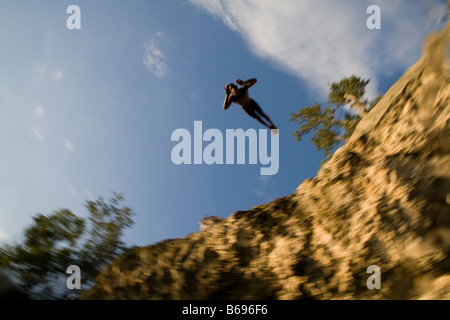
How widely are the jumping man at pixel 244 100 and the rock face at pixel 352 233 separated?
3.13m

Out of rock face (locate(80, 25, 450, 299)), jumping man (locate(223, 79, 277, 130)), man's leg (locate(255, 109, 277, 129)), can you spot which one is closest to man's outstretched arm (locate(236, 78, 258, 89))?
jumping man (locate(223, 79, 277, 130))

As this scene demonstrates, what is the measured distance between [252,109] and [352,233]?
16.5ft

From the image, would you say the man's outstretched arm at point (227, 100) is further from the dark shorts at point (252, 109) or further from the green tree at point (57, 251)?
the green tree at point (57, 251)


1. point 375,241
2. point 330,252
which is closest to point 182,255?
point 330,252

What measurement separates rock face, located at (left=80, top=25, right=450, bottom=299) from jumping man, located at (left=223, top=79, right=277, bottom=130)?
10.3 ft

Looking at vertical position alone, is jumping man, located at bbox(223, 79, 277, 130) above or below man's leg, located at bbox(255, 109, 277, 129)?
above

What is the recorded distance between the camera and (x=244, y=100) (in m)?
8.05

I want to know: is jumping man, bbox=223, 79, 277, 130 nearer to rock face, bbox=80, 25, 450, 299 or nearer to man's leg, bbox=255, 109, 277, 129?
man's leg, bbox=255, 109, 277, 129

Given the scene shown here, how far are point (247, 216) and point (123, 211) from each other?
8.03m

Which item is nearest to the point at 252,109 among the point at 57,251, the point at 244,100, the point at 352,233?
the point at 244,100

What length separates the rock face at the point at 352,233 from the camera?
4.67 metres

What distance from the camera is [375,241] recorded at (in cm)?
482

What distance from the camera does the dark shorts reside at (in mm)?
8133
